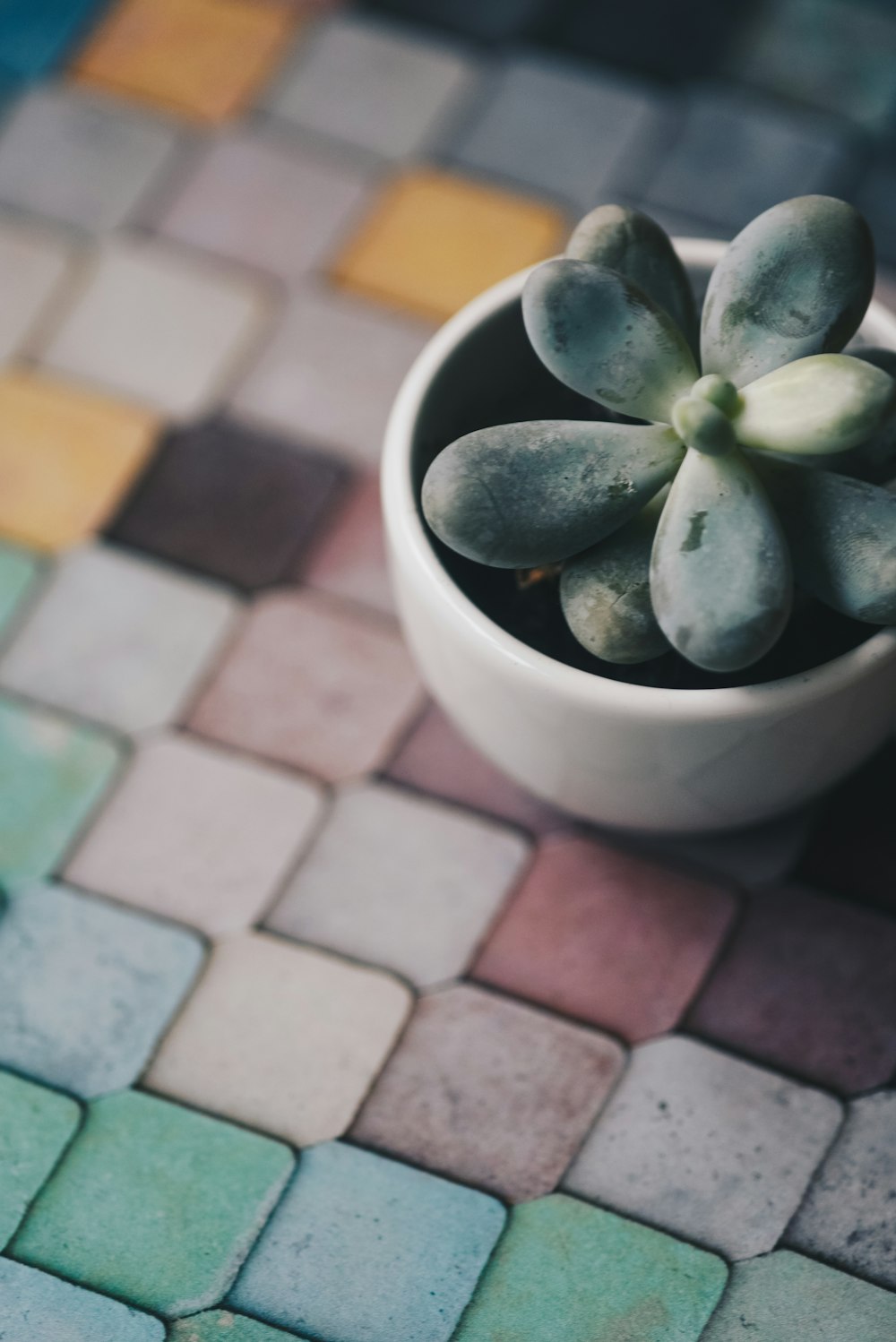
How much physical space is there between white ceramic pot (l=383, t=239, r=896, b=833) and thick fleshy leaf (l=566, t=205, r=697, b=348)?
5 cm

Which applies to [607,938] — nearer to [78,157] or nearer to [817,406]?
[817,406]

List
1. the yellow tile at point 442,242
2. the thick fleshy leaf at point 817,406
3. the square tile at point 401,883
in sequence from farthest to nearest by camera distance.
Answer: the yellow tile at point 442,242, the square tile at point 401,883, the thick fleshy leaf at point 817,406

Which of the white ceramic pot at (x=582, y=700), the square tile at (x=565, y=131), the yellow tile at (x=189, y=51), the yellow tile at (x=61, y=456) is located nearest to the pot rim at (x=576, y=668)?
the white ceramic pot at (x=582, y=700)

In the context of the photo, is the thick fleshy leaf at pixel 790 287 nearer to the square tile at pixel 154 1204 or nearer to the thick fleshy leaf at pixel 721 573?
the thick fleshy leaf at pixel 721 573

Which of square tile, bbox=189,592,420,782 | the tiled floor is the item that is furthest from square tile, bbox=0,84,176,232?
square tile, bbox=189,592,420,782

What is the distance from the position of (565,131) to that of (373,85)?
0.15 m

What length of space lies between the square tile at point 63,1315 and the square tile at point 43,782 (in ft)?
0.68

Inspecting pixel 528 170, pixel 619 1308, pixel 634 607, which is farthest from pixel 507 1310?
pixel 528 170

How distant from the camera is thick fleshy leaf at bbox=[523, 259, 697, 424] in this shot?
1.60ft

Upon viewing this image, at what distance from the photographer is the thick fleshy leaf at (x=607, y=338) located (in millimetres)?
489

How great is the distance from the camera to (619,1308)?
584 mm

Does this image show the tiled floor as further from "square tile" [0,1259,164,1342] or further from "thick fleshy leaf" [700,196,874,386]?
"thick fleshy leaf" [700,196,874,386]

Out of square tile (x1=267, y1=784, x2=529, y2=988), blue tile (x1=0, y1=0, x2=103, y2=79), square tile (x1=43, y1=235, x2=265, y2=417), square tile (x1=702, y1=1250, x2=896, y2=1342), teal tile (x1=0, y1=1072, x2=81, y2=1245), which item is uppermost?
blue tile (x1=0, y1=0, x2=103, y2=79)

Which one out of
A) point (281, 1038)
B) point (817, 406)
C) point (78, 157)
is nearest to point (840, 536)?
point (817, 406)
